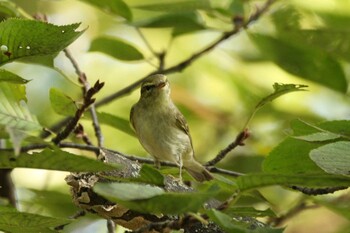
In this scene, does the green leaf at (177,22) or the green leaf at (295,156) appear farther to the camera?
the green leaf at (177,22)

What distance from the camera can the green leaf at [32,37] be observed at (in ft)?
4.22

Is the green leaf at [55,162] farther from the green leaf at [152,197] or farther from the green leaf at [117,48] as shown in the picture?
the green leaf at [117,48]

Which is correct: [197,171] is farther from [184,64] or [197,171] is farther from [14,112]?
[14,112]

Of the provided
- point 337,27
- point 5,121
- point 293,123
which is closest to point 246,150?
point 337,27

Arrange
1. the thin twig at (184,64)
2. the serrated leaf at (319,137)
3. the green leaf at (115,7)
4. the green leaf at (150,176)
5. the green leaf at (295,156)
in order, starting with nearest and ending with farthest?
1. the green leaf at (150,176)
2. the serrated leaf at (319,137)
3. the green leaf at (295,156)
4. the green leaf at (115,7)
5. the thin twig at (184,64)

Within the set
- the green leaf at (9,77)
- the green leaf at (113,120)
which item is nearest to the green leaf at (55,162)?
the green leaf at (9,77)

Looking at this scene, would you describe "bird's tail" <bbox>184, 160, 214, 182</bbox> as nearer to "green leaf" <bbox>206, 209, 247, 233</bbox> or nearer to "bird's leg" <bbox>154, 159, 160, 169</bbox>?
"bird's leg" <bbox>154, 159, 160, 169</bbox>

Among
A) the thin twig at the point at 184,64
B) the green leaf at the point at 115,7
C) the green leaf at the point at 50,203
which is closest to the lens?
the green leaf at the point at 115,7

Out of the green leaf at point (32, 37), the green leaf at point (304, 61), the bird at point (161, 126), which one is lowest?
the bird at point (161, 126)

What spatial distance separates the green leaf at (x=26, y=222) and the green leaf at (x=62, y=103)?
0.40 m

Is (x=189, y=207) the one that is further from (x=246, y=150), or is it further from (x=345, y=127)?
(x=246, y=150)

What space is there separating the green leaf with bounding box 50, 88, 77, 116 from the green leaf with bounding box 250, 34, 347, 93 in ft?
2.64

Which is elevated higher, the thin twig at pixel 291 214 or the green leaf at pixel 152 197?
the green leaf at pixel 152 197

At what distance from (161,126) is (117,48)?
0.30 m
